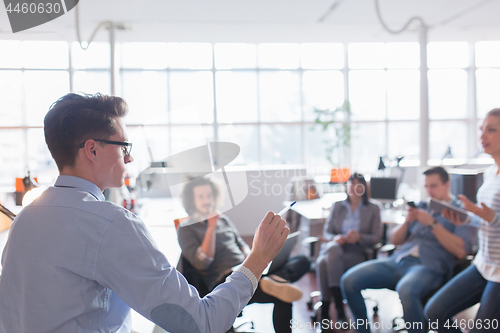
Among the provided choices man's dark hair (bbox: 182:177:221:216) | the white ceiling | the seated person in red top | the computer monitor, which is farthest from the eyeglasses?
the computer monitor

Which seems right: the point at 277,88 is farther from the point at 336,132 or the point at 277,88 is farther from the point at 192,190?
the point at 192,190

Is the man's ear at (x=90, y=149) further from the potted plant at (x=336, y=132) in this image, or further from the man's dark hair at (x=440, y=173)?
the potted plant at (x=336, y=132)

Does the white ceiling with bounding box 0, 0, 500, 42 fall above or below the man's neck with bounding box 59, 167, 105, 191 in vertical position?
above

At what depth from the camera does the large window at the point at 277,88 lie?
7008 millimetres

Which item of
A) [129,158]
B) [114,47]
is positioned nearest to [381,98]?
[114,47]

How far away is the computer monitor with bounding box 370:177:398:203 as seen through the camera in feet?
13.1

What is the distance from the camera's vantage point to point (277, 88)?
7754mm

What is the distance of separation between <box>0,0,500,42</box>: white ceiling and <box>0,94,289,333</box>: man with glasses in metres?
3.21

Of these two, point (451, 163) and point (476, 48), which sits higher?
point (476, 48)

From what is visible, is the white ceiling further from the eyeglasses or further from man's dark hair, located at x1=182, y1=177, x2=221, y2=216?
the eyeglasses

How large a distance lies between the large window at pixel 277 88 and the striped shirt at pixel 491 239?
5248 millimetres

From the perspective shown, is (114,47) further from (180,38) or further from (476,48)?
(476,48)

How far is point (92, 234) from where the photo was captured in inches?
29.3

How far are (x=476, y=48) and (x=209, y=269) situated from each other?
29.1 feet
